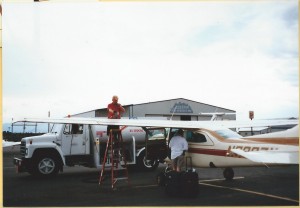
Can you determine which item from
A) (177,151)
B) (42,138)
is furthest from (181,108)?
(177,151)

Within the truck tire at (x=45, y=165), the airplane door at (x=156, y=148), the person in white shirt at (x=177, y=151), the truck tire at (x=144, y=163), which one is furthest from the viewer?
the truck tire at (x=144, y=163)

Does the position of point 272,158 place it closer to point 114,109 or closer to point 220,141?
point 220,141

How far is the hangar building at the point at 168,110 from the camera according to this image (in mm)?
31781

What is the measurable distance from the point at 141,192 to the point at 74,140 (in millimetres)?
4649

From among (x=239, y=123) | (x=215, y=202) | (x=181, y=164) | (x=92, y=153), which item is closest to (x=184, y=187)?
(x=215, y=202)

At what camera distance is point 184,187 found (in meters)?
9.30

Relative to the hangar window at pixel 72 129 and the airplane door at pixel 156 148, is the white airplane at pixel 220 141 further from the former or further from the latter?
the hangar window at pixel 72 129

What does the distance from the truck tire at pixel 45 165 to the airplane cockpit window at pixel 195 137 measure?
520 cm

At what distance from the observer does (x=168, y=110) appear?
109 feet

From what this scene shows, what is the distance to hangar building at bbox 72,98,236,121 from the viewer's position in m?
31.8

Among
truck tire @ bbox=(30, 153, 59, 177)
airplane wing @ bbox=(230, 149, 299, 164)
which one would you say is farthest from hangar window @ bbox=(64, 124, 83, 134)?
airplane wing @ bbox=(230, 149, 299, 164)

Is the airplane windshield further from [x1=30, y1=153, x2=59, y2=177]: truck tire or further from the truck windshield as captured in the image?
the truck windshield

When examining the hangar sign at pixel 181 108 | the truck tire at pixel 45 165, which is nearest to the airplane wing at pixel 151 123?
the truck tire at pixel 45 165

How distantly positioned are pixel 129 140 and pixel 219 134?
4.91 metres
